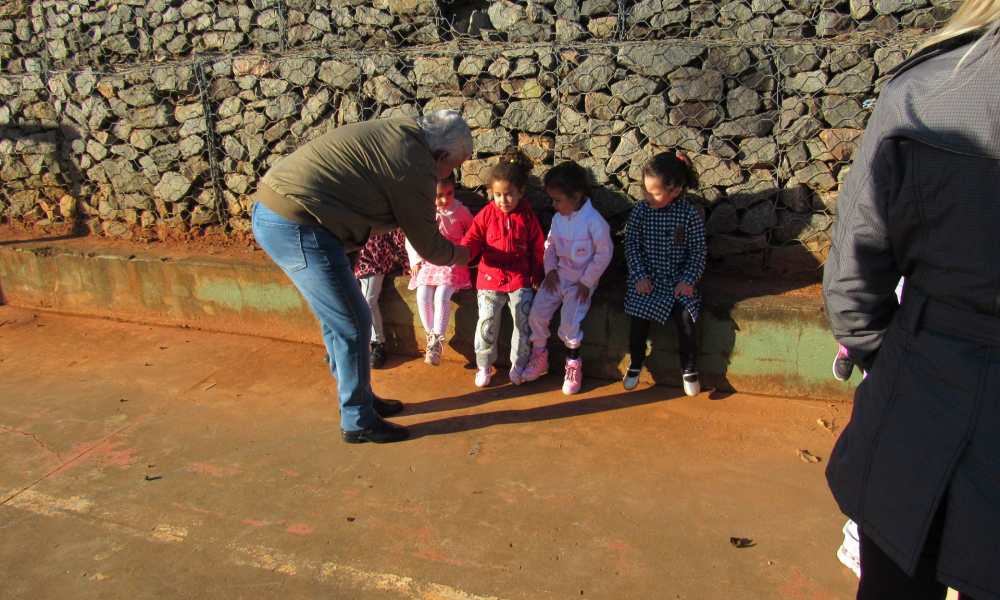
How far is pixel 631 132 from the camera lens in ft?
12.7

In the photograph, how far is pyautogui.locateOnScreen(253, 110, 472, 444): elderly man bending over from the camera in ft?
8.55

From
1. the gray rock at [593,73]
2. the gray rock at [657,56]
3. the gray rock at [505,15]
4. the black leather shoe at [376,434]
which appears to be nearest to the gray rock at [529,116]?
the gray rock at [593,73]

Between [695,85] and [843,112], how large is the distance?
83 cm

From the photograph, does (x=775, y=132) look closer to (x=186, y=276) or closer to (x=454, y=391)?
(x=454, y=391)

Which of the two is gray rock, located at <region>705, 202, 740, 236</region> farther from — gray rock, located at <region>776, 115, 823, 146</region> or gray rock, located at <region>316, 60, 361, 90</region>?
gray rock, located at <region>316, 60, 361, 90</region>

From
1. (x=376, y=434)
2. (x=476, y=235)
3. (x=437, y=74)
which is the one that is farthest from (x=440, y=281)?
(x=437, y=74)

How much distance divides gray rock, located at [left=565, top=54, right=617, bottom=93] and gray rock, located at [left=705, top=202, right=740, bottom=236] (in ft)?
3.40

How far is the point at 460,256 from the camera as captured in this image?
3.05 m

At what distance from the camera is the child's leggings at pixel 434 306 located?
371 cm

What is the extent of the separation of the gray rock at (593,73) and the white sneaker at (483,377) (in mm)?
1855

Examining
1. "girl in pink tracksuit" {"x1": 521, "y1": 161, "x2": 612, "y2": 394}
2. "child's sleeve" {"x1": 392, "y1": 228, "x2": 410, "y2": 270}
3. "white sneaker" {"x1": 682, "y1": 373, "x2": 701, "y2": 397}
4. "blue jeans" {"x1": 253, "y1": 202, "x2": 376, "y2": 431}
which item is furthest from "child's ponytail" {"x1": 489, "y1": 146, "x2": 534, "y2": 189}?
"white sneaker" {"x1": 682, "y1": 373, "x2": 701, "y2": 397}

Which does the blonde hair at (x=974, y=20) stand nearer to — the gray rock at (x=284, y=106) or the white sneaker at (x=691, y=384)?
the white sneaker at (x=691, y=384)

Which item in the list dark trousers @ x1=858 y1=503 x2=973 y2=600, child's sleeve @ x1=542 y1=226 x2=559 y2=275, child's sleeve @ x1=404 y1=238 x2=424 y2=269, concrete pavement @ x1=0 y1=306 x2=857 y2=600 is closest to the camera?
dark trousers @ x1=858 y1=503 x2=973 y2=600

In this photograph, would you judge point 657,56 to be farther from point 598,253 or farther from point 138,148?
point 138,148
